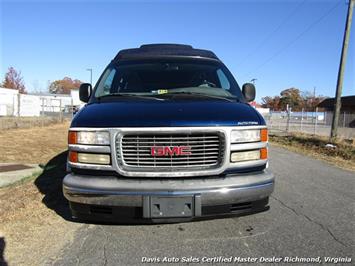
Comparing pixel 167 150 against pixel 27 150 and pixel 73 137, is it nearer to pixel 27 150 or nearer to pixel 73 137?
pixel 73 137

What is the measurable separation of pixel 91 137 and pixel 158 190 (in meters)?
0.83

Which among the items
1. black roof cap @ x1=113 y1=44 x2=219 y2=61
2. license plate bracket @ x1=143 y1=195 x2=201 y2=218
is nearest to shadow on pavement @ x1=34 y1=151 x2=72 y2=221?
license plate bracket @ x1=143 y1=195 x2=201 y2=218

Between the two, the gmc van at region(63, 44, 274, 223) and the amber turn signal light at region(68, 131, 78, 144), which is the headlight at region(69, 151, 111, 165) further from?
the amber turn signal light at region(68, 131, 78, 144)

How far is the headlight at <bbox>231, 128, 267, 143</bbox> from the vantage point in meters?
3.45

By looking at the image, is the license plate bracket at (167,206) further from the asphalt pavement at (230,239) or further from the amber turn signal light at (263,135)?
the amber turn signal light at (263,135)

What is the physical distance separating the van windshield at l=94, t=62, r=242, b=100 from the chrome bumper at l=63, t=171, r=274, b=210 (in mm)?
1458

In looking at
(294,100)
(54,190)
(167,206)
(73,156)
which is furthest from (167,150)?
(294,100)

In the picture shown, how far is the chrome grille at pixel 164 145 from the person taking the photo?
335 centimetres

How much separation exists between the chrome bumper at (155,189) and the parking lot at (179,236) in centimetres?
51

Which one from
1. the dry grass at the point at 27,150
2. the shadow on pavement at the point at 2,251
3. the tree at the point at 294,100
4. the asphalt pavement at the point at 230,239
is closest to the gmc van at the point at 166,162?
the asphalt pavement at the point at 230,239

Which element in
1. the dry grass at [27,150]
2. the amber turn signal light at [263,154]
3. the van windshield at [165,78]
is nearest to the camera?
the amber turn signal light at [263,154]

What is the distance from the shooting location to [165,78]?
4793mm

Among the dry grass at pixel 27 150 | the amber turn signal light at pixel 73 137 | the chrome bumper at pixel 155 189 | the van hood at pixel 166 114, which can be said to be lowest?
the dry grass at pixel 27 150

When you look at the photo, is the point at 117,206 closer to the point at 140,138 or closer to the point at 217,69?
the point at 140,138
